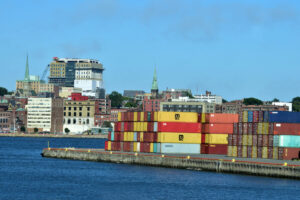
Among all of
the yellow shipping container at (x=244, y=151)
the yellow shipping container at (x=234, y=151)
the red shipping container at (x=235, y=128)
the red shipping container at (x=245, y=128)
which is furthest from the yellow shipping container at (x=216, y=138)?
the red shipping container at (x=245, y=128)

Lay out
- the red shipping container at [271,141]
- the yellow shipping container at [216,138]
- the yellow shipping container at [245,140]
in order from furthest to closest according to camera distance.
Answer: the yellow shipping container at [216,138], the yellow shipping container at [245,140], the red shipping container at [271,141]

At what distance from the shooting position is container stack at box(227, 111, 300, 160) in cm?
8681

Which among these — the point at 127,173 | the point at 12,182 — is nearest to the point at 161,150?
the point at 127,173

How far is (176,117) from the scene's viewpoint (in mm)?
102000

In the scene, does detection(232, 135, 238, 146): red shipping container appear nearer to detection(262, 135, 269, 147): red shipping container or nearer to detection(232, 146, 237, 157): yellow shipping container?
detection(232, 146, 237, 157): yellow shipping container

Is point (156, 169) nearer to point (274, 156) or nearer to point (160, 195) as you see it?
point (274, 156)

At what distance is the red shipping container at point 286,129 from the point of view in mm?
86625

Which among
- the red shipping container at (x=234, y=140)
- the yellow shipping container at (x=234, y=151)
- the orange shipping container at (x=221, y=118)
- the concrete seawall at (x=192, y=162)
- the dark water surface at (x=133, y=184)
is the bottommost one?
the dark water surface at (x=133, y=184)

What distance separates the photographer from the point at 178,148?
10262 centimetres

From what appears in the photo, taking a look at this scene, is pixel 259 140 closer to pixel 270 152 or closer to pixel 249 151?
pixel 270 152

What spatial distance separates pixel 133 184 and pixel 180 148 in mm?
28512

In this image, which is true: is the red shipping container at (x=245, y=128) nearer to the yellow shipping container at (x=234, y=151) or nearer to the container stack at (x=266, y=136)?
the container stack at (x=266, y=136)

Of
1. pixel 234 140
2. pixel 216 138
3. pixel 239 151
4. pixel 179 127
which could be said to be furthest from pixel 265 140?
pixel 179 127

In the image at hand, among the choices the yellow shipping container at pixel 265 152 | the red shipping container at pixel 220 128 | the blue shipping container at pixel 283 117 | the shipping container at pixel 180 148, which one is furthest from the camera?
the shipping container at pixel 180 148
